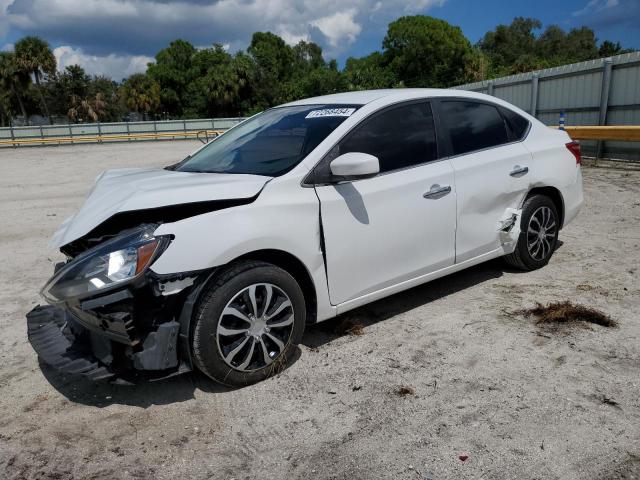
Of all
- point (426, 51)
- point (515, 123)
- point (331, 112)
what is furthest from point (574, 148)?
point (426, 51)

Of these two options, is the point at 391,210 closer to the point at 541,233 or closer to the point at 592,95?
the point at 541,233

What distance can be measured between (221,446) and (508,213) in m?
3.07

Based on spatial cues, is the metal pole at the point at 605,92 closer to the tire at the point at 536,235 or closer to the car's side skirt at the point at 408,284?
the tire at the point at 536,235

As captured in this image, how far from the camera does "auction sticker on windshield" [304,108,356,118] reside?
3801 mm

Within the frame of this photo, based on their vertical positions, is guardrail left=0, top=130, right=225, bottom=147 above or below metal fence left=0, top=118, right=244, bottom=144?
below

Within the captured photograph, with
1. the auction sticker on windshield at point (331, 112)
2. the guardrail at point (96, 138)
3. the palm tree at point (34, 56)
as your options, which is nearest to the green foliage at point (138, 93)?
the palm tree at point (34, 56)

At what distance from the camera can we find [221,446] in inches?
107

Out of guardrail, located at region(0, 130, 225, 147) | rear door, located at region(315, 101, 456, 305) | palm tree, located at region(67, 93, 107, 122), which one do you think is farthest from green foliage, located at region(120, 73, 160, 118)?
rear door, located at region(315, 101, 456, 305)

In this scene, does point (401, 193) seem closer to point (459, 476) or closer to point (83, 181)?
point (459, 476)

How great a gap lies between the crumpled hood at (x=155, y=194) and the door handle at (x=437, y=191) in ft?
4.09

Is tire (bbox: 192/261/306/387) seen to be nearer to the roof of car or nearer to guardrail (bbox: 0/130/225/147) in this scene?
the roof of car

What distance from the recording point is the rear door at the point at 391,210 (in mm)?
3492

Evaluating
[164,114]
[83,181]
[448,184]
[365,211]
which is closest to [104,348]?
[365,211]

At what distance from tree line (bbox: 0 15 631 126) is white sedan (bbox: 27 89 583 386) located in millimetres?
47766
